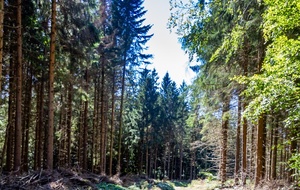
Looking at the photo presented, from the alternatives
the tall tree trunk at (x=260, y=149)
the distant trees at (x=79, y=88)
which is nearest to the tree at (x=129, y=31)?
the distant trees at (x=79, y=88)

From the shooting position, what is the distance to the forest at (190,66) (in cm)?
521

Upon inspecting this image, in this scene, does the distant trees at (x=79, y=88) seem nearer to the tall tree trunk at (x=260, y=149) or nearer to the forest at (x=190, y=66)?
the forest at (x=190, y=66)

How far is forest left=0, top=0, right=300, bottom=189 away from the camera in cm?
521

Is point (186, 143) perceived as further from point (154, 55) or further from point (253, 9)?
point (253, 9)

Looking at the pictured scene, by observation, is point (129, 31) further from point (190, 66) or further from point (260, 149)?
point (260, 149)

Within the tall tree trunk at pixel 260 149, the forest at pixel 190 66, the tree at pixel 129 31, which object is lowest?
the tall tree trunk at pixel 260 149

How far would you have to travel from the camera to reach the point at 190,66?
44.0 feet

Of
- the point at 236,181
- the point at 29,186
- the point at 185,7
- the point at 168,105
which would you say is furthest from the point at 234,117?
the point at 168,105

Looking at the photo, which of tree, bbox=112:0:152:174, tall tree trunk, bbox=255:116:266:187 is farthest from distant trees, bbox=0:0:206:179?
tall tree trunk, bbox=255:116:266:187

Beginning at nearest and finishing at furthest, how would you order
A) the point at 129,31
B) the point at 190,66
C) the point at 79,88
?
the point at 79,88
the point at 190,66
the point at 129,31

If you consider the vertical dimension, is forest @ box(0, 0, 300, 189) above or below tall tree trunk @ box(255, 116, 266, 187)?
above

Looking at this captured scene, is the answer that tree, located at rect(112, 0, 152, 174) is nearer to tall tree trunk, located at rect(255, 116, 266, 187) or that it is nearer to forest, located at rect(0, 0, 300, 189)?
forest, located at rect(0, 0, 300, 189)

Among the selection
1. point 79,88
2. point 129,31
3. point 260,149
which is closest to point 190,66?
point 79,88

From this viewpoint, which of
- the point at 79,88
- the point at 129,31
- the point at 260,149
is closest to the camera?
the point at 260,149
